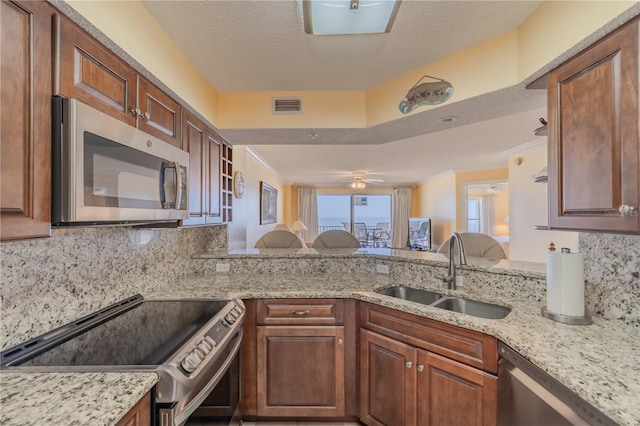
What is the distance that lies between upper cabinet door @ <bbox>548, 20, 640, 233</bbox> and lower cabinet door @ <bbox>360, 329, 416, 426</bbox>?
1012mm

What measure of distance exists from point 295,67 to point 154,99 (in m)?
0.90

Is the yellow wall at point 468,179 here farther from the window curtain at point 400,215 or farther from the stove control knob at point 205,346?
the stove control knob at point 205,346

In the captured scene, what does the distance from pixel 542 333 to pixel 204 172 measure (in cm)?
211

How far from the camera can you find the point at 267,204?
19.8 feet

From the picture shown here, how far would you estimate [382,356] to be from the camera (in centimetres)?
172

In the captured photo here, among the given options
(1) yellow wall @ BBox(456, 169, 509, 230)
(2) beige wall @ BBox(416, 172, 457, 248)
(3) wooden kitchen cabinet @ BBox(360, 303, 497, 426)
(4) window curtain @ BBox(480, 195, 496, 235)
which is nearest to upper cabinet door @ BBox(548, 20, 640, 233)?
(3) wooden kitchen cabinet @ BBox(360, 303, 497, 426)

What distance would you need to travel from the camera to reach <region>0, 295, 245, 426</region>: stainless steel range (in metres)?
0.98

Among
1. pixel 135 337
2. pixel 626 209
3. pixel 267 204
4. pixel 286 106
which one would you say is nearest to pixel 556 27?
pixel 626 209

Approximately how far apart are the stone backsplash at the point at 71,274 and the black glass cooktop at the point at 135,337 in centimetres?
10

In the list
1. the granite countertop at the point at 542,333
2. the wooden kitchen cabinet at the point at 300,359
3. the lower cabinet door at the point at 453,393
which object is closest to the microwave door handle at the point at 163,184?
the granite countertop at the point at 542,333

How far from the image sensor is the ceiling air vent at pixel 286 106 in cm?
231

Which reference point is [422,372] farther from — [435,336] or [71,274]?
[71,274]

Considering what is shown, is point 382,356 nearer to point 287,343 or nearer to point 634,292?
point 287,343

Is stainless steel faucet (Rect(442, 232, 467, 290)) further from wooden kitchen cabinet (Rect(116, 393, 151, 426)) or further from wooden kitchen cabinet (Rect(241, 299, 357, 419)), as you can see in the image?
wooden kitchen cabinet (Rect(116, 393, 151, 426))
